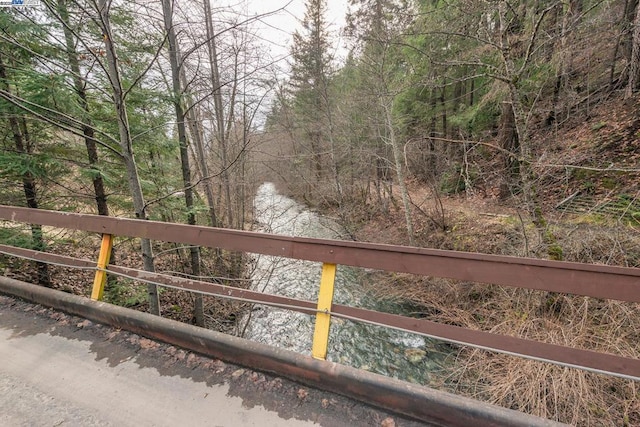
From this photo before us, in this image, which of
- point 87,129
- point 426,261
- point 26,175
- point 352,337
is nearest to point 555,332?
point 352,337

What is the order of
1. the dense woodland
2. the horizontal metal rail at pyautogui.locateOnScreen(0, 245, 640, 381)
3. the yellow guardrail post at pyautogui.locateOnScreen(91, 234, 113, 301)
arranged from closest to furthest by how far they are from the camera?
1. the horizontal metal rail at pyautogui.locateOnScreen(0, 245, 640, 381)
2. the yellow guardrail post at pyautogui.locateOnScreen(91, 234, 113, 301)
3. the dense woodland

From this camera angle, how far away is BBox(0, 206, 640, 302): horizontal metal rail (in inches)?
49.6

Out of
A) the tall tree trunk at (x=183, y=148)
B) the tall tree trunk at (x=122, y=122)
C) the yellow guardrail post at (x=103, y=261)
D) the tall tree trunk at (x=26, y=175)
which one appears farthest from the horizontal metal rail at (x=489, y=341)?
the tall tree trunk at (x=26, y=175)

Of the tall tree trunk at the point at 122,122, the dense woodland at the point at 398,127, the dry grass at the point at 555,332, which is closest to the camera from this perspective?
the tall tree trunk at the point at 122,122

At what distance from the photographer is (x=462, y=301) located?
562 centimetres

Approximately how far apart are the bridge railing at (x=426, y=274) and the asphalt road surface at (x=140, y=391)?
Result: 1.14ft

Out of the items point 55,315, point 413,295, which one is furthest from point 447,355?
point 55,315

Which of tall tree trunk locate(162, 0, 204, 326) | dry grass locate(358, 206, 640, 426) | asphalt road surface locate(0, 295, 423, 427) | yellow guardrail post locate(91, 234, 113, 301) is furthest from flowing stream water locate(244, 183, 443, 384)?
asphalt road surface locate(0, 295, 423, 427)

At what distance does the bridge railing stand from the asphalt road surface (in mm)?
346

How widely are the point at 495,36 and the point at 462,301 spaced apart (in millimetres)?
4939

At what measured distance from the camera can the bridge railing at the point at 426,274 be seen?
4.22 ft

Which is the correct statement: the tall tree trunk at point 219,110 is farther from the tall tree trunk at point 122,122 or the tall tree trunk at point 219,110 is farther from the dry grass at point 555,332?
the dry grass at point 555,332

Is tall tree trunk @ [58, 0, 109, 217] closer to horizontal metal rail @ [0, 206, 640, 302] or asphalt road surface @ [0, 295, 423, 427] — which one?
asphalt road surface @ [0, 295, 423, 427]

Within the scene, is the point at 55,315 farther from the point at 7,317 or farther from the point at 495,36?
the point at 495,36
